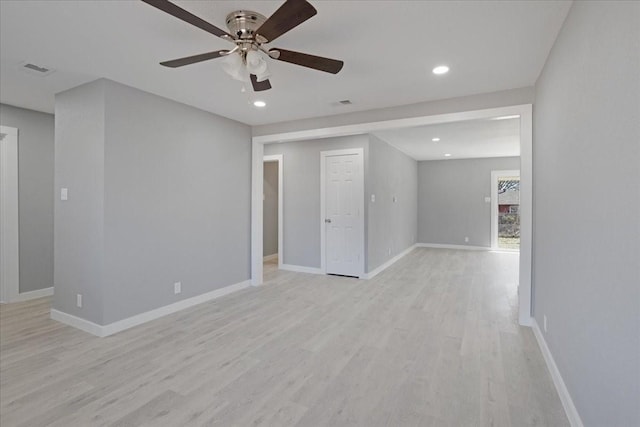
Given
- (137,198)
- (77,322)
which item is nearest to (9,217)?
(77,322)

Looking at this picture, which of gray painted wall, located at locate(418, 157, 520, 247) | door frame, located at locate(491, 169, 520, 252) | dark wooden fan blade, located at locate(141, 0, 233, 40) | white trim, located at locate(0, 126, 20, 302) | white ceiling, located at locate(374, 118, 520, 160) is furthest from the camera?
gray painted wall, located at locate(418, 157, 520, 247)

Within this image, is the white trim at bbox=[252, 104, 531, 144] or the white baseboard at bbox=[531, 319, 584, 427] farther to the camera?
the white trim at bbox=[252, 104, 531, 144]

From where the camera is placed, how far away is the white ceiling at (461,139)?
16.4 feet

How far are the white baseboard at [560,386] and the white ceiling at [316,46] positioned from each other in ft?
7.76

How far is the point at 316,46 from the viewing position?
2.53 m

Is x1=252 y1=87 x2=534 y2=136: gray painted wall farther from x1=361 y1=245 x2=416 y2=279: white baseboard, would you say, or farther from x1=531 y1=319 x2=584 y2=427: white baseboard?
x1=361 y1=245 x2=416 y2=279: white baseboard

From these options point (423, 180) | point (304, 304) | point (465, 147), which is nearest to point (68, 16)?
point (304, 304)

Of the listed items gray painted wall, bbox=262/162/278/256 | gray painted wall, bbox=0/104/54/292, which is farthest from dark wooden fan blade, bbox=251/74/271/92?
gray painted wall, bbox=262/162/278/256

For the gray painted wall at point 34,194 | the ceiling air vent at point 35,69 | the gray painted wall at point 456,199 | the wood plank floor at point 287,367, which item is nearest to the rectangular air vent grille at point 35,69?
the ceiling air vent at point 35,69

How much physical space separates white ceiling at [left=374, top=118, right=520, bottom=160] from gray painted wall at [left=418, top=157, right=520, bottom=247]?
479 millimetres

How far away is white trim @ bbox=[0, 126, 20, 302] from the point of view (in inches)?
161

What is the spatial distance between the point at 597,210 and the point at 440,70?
1918 mm

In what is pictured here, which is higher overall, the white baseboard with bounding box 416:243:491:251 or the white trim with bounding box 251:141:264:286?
the white trim with bounding box 251:141:264:286

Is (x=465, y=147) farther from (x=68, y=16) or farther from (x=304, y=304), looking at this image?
(x=68, y=16)
